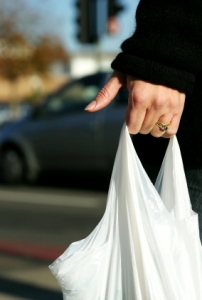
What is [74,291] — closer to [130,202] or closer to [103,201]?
[130,202]

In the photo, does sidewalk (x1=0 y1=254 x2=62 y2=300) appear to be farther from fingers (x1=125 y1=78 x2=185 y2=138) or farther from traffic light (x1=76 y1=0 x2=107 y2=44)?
traffic light (x1=76 y1=0 x2=107 y2=44)

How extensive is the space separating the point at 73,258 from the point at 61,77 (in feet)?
198

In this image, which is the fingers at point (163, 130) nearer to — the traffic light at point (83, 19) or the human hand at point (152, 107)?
the human hand at point (152, 107)

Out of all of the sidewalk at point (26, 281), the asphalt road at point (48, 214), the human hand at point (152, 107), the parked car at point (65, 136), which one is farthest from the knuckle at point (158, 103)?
the parked car at point (65, 136)

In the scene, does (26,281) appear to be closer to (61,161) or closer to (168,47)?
(168,47)

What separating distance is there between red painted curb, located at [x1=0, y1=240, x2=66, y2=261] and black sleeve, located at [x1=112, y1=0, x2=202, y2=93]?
9.92 ft

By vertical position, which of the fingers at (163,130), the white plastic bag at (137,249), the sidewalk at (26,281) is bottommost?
the sidewalk at (26,281)

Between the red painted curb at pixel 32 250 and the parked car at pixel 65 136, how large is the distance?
10.4 ft

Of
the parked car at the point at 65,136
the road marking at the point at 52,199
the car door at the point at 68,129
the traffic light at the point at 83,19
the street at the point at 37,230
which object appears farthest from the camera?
the traffic light at the point at 83,19

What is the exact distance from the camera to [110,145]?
825cm

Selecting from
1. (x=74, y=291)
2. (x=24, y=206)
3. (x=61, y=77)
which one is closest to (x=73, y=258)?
(x=74, y=291)

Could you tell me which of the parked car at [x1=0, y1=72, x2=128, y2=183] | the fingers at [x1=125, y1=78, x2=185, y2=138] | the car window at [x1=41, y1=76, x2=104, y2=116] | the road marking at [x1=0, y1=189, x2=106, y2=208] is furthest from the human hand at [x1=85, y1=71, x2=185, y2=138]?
the car window at [x1=41, y1=76, x2=104, y2=116]

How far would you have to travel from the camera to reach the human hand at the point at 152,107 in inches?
69.8

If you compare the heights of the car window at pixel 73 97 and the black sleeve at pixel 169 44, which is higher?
the car window at pixel 73 97
